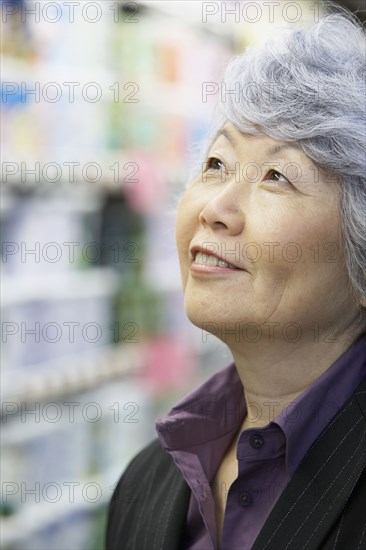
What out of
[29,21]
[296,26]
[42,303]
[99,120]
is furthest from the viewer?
[99,120]

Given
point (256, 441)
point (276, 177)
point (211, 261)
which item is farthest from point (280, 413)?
point (276, 177)

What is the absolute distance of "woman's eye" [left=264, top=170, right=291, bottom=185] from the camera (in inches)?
51.4

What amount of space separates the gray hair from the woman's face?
0.07ft

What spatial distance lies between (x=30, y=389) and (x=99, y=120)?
3.65 feet

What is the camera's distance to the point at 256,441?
1.31 meters

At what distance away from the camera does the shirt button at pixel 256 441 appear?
1.30 metres

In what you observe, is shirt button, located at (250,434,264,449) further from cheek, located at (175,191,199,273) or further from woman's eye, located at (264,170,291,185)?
woman's eye, located at (264,170,291,185)

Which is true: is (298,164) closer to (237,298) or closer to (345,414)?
(237,298)

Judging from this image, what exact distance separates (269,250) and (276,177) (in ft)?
0.45

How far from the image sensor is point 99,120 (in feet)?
10.2

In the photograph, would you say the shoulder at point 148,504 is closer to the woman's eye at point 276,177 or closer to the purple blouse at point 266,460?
the purple blouse at point 266,460

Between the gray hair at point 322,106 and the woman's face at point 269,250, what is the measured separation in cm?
2

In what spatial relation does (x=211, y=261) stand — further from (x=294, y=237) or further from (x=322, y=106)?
(x=322, y=106)

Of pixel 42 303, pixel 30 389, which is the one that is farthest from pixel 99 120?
pixel 30 389
